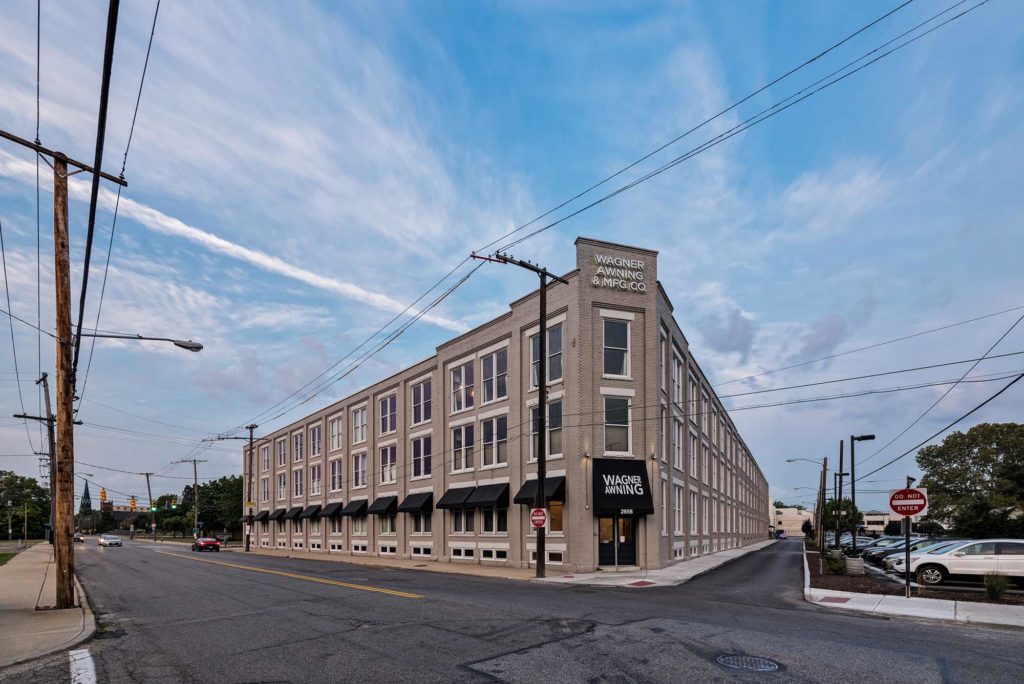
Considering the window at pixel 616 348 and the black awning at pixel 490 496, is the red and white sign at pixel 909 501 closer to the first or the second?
the window at pixel 616 348

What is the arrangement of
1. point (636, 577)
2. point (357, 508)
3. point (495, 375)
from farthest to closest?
1. point (357, 508)
2. point (495, 375)
3. point (636, 577)

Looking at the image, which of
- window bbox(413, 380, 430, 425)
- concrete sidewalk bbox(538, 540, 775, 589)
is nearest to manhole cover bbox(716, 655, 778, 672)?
concrete sidewalk bbox(538, 540, 775, 589)

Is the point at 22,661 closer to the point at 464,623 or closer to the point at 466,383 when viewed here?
the point at 464,623

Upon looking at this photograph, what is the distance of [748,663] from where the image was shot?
9391 millimetres

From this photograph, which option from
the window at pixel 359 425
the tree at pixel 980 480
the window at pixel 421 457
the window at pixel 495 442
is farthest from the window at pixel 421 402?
the tree at pixel 980 480

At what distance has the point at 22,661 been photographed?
10609 millimetres

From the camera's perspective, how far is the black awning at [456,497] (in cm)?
3728

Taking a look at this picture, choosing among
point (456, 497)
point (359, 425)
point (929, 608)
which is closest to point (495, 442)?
point (456, 497)

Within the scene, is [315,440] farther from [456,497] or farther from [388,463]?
[456,497]

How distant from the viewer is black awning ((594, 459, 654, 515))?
97.7ft

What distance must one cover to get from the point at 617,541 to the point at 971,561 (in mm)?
12994

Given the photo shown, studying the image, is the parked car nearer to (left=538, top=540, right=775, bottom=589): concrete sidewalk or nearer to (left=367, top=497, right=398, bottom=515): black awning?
(left=538, top=540, right=775, bottom=589): concrete sidewalk

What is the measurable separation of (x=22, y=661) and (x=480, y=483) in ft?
88.2

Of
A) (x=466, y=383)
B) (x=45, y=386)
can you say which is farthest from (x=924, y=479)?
(x=45, y=386)
